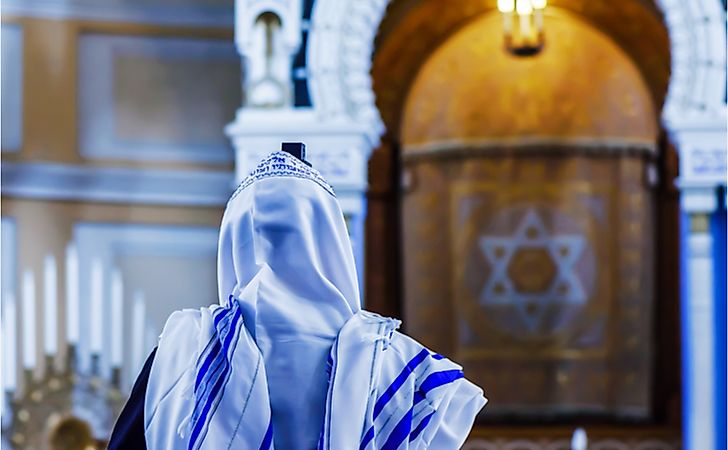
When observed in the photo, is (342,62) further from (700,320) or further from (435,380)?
(435,380)

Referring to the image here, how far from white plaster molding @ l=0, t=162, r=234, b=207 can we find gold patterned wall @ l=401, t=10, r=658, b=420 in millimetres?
1224

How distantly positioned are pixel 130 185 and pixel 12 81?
0.67m

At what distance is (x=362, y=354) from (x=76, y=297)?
344 cm

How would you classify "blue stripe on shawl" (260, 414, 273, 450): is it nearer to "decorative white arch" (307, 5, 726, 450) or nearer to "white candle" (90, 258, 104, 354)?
"decorative white arch" (307, 5, 726, 450)

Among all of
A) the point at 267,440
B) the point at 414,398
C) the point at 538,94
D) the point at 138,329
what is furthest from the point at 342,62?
the point at 267,440

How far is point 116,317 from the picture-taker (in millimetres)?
5566

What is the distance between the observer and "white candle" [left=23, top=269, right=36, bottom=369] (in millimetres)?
5352

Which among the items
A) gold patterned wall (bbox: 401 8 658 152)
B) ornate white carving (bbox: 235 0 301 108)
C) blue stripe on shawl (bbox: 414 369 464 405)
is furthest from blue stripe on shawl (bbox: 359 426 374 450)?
gold patterned wall (bbox: 401 8 658 152)

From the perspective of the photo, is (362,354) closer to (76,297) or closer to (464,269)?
(76,297)

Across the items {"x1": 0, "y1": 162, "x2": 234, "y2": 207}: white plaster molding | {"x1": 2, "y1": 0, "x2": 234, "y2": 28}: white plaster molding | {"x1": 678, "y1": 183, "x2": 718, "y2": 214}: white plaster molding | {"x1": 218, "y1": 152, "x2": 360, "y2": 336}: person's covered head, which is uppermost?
{"x1": 2, "y1": 0, "x2": 234, "y2": 28}: white plaster molding

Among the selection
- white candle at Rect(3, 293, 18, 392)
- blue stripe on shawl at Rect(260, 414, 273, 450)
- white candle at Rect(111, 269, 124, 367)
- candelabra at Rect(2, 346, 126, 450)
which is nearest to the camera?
blue stripe on shawl at Rect(260, 414, 273, 450)

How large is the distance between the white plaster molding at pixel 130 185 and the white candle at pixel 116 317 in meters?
0.35

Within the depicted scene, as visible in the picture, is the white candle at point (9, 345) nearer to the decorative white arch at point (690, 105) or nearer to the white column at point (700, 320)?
the decorative white arch at point (690, 105)

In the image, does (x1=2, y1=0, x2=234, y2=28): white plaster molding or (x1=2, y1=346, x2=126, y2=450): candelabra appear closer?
(x1=2, y1=346, x2=126, y2=450): candelabra
